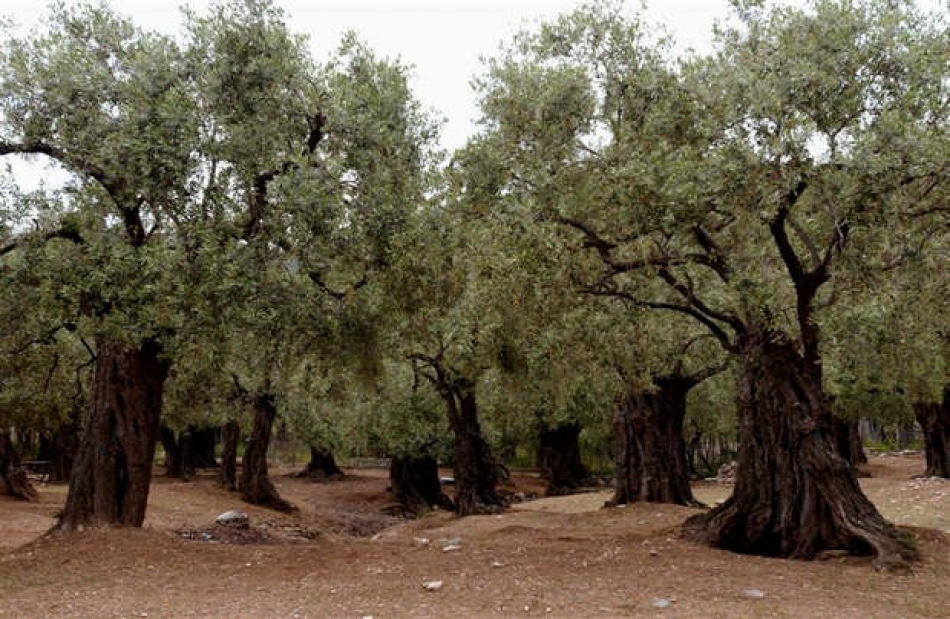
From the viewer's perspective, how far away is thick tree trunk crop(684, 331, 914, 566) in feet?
43.1

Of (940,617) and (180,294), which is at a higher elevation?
(180,294)

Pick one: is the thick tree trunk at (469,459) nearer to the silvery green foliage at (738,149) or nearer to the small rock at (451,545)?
the small rock at (451,545)

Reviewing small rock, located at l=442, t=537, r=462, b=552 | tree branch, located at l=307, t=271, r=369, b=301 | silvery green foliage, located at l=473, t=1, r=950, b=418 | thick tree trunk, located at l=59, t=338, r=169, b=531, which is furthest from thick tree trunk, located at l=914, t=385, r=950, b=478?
thick tree trunk, located at l=59, t=338, r=169, b=531

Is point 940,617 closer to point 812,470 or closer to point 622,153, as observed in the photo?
point 812,470

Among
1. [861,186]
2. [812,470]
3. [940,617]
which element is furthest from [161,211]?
[940,617]

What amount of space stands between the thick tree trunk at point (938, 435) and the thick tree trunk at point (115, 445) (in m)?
31.6

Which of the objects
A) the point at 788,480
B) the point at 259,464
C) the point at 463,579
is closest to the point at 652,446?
the point at 788,480

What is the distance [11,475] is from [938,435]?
3640cm

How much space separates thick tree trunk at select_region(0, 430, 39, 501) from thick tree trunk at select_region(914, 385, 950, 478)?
3520cm

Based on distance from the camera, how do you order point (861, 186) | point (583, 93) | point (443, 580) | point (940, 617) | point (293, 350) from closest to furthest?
1. point (940, 617)
2. point (861, 186)
3. point (443, 580)
4. point (583, 93)
5. point (293, 350)

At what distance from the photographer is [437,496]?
37062 mm

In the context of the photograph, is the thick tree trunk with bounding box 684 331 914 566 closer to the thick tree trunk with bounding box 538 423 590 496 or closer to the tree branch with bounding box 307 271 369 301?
the tree branch with bounding box 307 271 369 301

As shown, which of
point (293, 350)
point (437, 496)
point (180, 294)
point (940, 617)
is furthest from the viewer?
point (437, 496)

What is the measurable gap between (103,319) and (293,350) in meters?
4.22
